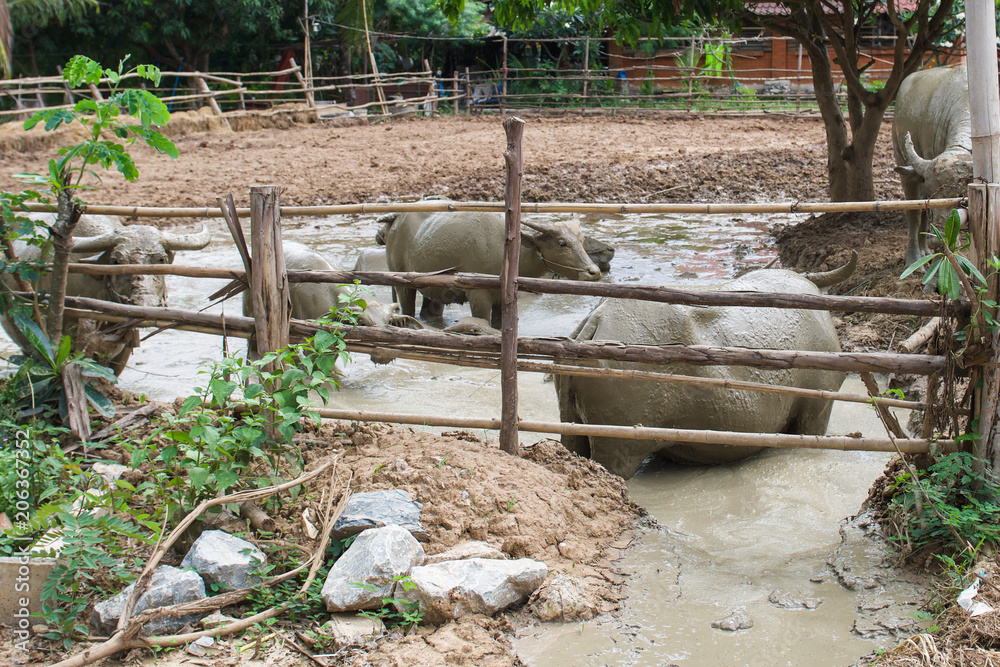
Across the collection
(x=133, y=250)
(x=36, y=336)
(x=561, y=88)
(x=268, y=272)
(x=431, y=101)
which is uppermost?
(x=561, y=88)

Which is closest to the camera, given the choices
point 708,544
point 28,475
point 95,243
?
point 28,475

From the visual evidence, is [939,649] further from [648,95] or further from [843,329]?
[648,95]

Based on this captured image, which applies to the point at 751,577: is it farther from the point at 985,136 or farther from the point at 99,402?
the point at 99,402

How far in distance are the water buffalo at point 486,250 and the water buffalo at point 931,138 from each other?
2.61m

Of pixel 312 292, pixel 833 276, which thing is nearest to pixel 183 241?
pixel 312 292

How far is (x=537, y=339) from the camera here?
Answer: 3.58 metres

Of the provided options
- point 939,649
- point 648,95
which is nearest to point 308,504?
point 939,649

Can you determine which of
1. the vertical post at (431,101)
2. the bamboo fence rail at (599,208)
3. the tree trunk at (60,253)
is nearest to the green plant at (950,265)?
the bamboo fence rail at (599,208)

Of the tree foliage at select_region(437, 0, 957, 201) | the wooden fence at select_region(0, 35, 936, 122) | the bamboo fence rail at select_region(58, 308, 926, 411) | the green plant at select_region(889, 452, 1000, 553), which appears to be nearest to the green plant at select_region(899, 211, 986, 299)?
the bamboo fence rail at select_region(58, 308, 926, 411)

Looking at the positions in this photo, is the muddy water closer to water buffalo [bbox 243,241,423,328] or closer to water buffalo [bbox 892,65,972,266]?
water buffalo [bbox 243,241,423,328]

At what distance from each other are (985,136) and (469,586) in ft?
8.12

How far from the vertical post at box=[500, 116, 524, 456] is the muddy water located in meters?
0.74

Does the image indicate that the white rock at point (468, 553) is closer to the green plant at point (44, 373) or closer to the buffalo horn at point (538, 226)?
the green plant at point (44, 373)

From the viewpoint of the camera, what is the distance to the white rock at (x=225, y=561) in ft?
8.76
